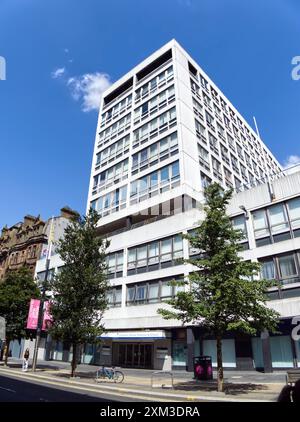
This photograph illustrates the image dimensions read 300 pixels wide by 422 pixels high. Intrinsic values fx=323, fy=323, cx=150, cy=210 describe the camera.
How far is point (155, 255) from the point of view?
98.4ft

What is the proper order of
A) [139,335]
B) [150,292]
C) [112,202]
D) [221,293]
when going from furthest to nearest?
1. [112,202]
2. [150,292]
3. [139,335]
4. [221,293]

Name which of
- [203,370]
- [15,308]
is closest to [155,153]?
[15,308]

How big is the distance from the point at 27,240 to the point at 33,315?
25576 mm

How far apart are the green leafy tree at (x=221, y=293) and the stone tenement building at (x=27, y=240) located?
121ft

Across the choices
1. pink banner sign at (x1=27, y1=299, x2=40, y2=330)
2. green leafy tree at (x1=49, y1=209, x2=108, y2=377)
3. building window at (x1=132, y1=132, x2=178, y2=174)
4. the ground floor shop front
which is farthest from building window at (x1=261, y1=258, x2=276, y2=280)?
pink banner sign at (x1=27, y1=299, x2=40, y2=330)

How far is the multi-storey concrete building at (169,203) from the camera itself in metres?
22.6

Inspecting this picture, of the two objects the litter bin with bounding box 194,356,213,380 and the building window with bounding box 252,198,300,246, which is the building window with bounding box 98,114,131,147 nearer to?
the building window with bounding box 252,198,300,246

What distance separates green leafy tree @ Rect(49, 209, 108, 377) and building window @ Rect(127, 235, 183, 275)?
6790mm

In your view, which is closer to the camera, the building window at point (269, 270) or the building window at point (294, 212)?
the building window at point (294, 212)

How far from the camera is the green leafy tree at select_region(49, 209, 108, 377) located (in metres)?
21.5

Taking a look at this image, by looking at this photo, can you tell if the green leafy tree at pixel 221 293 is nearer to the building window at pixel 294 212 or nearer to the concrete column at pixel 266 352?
the concrete column at pixel 266 352

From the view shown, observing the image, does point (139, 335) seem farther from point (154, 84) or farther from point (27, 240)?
point (27, 240)

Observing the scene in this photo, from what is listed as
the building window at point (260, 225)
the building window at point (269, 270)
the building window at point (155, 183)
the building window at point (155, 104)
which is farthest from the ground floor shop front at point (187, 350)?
the building window at point (155, 104)

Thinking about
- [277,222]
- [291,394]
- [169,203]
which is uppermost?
[169,203]
